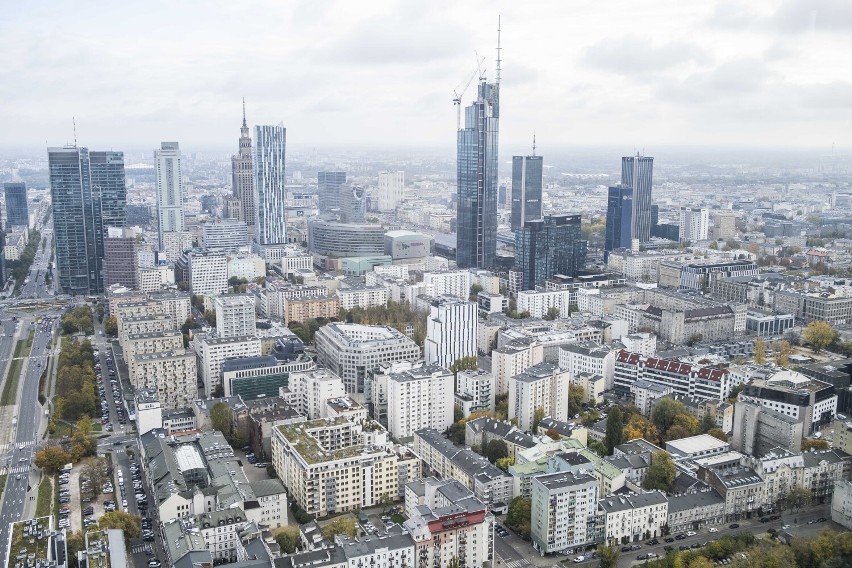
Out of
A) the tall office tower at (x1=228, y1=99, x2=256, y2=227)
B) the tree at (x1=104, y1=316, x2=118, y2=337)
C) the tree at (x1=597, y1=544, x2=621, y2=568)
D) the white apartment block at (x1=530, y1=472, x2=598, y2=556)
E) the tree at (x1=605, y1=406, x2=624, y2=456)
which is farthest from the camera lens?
the tall office tower at (x1=228, y1=99, x2=256, y2=227)

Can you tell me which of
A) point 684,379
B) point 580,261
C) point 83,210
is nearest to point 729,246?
point 580,261

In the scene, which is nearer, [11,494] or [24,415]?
[11,494]

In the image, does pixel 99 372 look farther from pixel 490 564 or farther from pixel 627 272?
pixel 627 272

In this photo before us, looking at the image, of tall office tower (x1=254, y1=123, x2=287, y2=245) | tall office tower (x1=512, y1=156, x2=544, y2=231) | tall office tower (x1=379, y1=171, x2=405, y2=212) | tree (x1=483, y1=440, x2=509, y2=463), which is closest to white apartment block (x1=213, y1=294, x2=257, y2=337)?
tree (x1=483, y1=440, x2=509, y2=463)

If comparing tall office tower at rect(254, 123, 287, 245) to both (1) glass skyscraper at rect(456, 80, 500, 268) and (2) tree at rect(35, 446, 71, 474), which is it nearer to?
(1) glass skyscraper at rect(456, 80, 500, 268)

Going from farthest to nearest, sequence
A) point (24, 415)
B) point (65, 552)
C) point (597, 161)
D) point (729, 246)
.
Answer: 1. point (597, 161)
2. point (729, 246)
3. point (24, 415)
4. point (65, 552)

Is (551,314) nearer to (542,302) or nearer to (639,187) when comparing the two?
(542,302)
